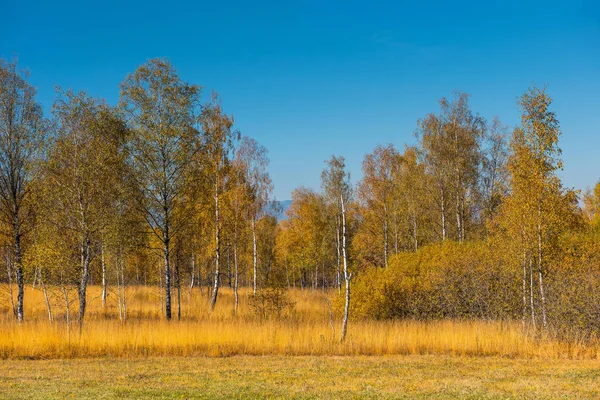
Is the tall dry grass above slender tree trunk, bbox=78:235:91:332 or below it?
below

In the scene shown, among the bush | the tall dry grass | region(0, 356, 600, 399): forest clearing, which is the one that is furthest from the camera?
the bush

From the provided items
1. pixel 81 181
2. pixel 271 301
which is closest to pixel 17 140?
pixel 81 181

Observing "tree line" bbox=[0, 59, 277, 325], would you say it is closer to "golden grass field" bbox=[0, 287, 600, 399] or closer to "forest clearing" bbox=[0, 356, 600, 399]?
"golden grass field" bbox=[0, 287, 600, 399]

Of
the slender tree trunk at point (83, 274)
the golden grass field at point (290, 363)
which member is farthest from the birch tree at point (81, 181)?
the golden grass field at point (290, 363)

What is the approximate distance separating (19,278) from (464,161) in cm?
2787

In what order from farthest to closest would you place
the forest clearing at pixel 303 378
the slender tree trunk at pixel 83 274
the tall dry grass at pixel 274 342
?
the slender tree trunk at pixel 83 274, the tall dry grass at pixel 274 342, the forest clearing at pixel 303 378

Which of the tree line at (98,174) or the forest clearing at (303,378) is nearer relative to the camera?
the forest clearing at (303,378)

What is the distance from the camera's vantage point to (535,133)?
1480 cm

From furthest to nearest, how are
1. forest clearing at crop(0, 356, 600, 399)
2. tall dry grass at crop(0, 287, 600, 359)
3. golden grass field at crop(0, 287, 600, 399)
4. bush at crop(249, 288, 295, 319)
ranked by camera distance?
bush at crop(249, 288, 295, 319), tall dry grass at crop(0, 287, 600, 359), golden grass field at crop(0, 287, 600, 399), forest clearing at crop(0, 356, 600, 399)

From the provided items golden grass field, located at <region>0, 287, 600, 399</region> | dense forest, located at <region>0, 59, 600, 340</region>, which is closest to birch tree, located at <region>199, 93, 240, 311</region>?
dense forest, located at <region>0, 59, 600, 340</region>

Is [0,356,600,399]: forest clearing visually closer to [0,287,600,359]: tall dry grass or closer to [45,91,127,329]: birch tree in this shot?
[0,287,600,359]: tall dry grass

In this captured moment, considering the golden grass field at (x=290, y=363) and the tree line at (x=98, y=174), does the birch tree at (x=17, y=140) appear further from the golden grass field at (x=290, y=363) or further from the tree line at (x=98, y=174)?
the golden grass field at (x=290, y=363)

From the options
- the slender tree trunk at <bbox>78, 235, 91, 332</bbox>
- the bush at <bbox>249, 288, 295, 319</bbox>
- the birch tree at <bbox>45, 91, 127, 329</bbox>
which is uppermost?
the birch tree at <bbox>45, 91, 127, 329</bbox>

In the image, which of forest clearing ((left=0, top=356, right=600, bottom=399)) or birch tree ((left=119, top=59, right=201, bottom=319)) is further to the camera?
birch tree ((left=119, top=59, right=201, bottom=319))
